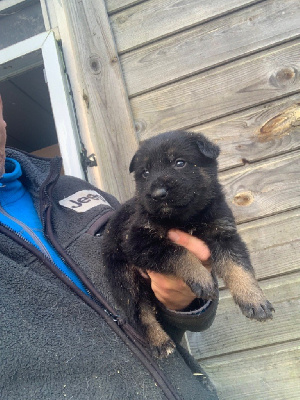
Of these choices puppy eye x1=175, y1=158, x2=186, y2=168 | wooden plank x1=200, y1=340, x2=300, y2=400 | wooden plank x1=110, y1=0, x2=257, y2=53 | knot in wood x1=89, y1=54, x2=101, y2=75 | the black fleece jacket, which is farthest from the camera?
knot in wood x1=89, y1=54, x2=101, y2=75

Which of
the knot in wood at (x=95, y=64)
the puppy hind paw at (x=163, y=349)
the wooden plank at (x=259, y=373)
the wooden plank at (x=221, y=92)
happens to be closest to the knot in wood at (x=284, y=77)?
the wooden plank at (x=221, y=92)

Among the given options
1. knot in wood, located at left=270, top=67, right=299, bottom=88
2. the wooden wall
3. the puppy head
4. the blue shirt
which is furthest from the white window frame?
knot in wood, located at left=270, top=67, right=299, bottom=88

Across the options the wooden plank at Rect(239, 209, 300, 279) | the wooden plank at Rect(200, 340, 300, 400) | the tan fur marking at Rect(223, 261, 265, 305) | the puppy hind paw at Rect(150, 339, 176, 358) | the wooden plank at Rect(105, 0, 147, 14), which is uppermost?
the wooden plank at Rect(105, 0, 147, 14)

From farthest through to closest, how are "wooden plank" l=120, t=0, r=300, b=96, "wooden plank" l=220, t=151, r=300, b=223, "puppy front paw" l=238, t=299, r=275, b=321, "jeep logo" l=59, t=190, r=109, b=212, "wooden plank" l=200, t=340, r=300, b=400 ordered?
"wooden plank" l=120, t=0, r=300, b=96 → "wooden plank" l=220, t=151, r=300, b=223 → "wooden plank" l=200, t=340, r=300, b=400 → "jeep logo" l=59, t=190, r=109, b=212 → "puppy front paw" l=238, t=299, r=275, b=321

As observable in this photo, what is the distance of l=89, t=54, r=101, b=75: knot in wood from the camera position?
296 centimetres

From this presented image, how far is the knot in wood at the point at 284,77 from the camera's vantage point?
8.28 feet

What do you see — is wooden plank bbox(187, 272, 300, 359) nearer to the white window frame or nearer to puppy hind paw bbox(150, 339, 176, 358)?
puppy hind paw bbox(150, 339, 176, 358)

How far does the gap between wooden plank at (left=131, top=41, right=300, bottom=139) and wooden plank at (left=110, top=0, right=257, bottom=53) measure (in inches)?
16.8

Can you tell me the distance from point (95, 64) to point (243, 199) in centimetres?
168

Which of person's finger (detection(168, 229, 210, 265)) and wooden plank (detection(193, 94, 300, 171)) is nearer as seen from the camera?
person's finger (detection(168, 229, 210, 265))

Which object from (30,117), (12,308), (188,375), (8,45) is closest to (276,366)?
(188,375)

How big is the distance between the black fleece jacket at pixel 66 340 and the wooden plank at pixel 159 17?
1.71 metres

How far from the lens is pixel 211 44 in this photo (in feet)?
8.95

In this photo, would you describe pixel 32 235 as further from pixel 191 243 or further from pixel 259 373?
pixel 259 373
